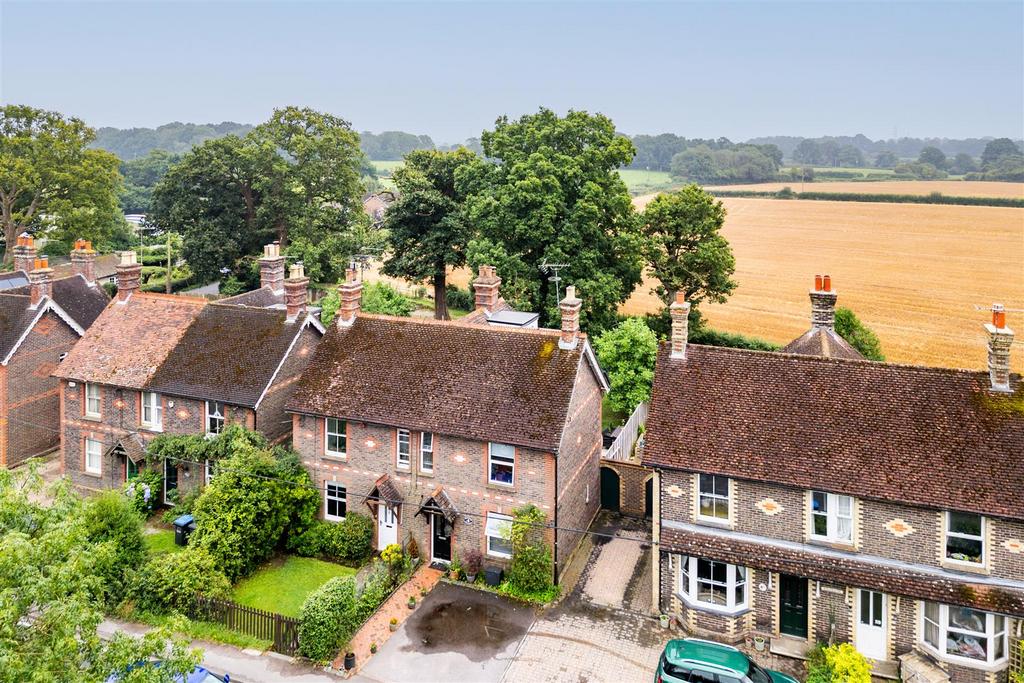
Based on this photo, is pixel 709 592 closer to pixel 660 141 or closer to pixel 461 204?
pixel 461 204

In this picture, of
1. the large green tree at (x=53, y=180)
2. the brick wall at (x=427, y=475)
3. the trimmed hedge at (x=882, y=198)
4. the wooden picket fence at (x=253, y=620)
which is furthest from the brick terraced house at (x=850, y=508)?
the trimmed hedge at (x=882, y=198)

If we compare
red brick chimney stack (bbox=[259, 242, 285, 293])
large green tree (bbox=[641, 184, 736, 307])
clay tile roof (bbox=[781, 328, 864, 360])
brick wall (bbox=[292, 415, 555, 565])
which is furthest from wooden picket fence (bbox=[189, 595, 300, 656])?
large green tree (bbox=[641, 184, 736, 307])

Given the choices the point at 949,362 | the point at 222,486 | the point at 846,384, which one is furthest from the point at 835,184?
the point at 222,486

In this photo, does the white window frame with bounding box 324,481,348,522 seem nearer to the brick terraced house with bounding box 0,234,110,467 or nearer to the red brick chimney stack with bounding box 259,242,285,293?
the red brick chimney stack with bounding box 259,242,285,293

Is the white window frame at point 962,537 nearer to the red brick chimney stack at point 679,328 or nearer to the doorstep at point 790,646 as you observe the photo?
the doorstep at point 790,646

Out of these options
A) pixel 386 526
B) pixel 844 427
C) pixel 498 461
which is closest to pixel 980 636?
pixel 844 427

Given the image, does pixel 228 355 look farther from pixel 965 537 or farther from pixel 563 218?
pixel 965 537
